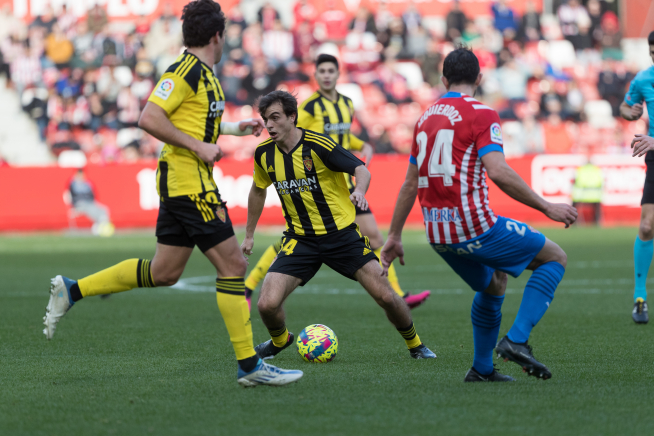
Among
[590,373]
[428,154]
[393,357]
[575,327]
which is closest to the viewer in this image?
[428,154]

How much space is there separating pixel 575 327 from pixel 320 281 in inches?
196

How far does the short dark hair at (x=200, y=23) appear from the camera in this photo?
4.81 metres

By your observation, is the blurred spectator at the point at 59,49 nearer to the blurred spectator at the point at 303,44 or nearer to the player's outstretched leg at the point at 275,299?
the blurred spectator at the point at 303,44

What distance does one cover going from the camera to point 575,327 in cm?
724

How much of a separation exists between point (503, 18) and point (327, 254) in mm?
22653

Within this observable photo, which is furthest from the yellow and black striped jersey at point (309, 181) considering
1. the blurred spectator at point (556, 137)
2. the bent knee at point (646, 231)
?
the blurred spectator at point (556, 137)

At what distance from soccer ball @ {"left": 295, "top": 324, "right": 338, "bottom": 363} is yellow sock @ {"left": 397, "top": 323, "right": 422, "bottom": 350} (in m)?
0.47

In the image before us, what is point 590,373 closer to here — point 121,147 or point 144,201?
point 144,201

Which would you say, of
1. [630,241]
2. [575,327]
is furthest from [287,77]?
[575,327]

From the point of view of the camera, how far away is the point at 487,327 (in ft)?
15.9

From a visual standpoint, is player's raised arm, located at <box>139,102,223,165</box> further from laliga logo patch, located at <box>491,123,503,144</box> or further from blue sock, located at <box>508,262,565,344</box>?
blue sock, located at <box>508,262,565,344</box>

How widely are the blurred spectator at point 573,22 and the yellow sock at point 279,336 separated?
23102mm

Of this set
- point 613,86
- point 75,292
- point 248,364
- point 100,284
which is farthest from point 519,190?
point 613,86

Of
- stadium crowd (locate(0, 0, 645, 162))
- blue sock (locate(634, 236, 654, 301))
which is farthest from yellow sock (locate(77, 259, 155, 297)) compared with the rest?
stadium crowd (locate(0, 0, 645, 162))
